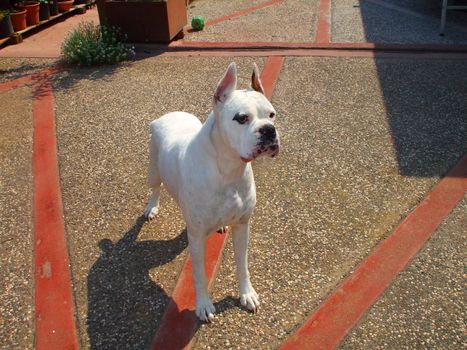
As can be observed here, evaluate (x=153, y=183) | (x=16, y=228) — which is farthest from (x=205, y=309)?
(x=16, y=228)

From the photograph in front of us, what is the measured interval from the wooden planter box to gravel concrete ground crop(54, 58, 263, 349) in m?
1.23

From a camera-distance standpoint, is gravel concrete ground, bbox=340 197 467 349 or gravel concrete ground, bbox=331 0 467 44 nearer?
gravel concrete ground, bbox=340 197 467 349

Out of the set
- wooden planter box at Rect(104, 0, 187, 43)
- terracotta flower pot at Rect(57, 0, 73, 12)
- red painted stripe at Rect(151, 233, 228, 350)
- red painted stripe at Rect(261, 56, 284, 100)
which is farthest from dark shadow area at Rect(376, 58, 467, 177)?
terracotta flower pot at Rect(57, 0, 73, 12)

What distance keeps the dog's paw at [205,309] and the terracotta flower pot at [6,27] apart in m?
9.45

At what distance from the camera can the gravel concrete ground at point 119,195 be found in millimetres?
3521

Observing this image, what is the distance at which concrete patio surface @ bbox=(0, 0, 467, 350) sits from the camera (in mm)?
3424

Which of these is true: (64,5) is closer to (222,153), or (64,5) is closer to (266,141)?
(222,153)

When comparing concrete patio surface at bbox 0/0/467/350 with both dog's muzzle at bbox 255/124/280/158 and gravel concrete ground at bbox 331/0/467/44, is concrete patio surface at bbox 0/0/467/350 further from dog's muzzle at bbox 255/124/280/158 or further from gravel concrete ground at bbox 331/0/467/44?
dog's muzzle at bbox 255/124/280/158

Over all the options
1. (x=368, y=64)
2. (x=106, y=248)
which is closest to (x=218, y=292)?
(x=106, y=248)

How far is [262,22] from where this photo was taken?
11.2 m

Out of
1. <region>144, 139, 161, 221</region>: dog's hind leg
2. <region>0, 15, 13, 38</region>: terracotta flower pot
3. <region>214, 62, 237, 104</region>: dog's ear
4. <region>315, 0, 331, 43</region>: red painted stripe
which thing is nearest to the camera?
<region>214, 62, 237, 104</region>: dog's ear

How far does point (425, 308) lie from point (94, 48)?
7.62 metres

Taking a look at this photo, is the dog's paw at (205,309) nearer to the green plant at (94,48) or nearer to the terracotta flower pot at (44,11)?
the green plant at (94,48)

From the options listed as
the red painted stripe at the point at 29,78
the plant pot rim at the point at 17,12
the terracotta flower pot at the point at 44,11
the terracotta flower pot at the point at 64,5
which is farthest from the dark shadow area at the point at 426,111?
the terracotta flower pot at the point at 64,5
